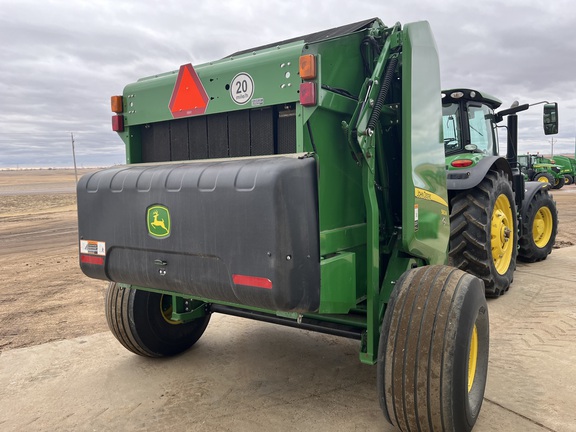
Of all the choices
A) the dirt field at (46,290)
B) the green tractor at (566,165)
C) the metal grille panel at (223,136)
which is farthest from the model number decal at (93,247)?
the green tractor at (566,165)

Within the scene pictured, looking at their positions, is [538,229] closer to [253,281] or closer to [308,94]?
[308,94]

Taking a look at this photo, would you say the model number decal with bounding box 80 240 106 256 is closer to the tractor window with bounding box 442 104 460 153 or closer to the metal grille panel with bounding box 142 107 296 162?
the metal grille panel with bounding box 142 107 296 162

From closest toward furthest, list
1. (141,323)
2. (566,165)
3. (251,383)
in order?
(251,383) < (141,323) < (566,165)

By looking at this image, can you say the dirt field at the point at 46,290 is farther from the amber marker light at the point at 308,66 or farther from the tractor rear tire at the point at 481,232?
the tractor rear tire at the point at 481,232

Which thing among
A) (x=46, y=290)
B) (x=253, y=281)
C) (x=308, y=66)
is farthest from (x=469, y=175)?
(x=46, y=290)

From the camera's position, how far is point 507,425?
271 centimetres

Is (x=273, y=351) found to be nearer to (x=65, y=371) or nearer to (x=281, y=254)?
(x=65, y=371)

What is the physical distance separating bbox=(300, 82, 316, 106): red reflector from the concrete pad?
5.85ft

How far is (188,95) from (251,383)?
195cm

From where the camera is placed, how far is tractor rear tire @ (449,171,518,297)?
4863mm

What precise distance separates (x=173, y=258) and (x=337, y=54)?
140cm

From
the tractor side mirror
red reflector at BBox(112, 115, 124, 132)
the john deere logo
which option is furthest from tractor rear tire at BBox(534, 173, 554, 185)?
the john deere logo

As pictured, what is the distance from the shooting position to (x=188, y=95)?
2.88 meters

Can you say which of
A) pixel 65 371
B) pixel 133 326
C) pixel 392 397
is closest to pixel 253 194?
pixel 392 397
